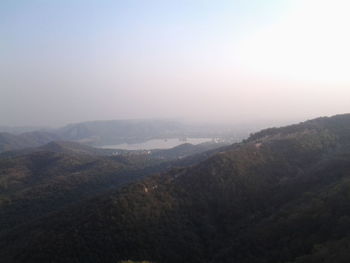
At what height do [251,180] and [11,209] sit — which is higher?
[251,180]

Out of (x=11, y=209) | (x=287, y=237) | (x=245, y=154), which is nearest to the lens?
(x=287, y=237)

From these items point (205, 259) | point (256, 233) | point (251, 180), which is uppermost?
point (251, 180)

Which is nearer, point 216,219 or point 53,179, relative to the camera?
point 216,219

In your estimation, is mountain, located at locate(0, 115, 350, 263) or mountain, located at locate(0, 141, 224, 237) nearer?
mountain, located at locate(0, 115, 350, 263)

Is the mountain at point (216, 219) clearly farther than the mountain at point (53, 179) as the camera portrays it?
No

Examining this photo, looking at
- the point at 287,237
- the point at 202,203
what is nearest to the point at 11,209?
the point at 202,203

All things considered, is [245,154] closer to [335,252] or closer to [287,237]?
[287,237]

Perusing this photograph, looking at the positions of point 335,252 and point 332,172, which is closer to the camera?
point 335,252

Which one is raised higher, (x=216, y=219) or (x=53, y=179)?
(x=53, y=179)
